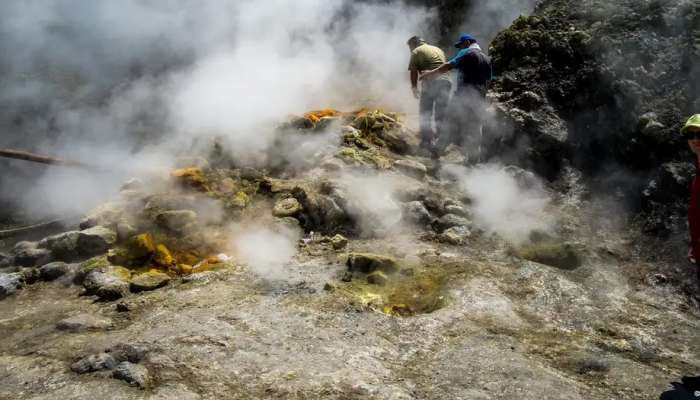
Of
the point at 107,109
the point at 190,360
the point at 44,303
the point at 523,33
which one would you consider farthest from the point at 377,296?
the point at 107,109

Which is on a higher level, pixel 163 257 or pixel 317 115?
pixel 317 115

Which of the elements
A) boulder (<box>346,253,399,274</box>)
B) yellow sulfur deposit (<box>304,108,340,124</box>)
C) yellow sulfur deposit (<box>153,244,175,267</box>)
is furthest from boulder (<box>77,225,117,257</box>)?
yellow sulfur deposit (<box>304,108,340,124</box>)

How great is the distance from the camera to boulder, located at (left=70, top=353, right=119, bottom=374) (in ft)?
9.15

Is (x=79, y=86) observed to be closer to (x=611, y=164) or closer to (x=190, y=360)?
(x=190, y=360)

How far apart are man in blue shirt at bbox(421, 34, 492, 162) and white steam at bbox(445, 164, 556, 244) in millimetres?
384

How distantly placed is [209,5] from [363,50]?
255 centimetres

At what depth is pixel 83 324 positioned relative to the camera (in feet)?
10.9

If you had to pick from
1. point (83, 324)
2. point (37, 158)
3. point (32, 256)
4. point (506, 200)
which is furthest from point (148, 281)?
point (506, 200)

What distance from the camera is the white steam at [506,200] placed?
183 inches

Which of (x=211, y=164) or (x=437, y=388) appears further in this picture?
(x=211, y=164)

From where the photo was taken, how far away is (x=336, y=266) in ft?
13.4

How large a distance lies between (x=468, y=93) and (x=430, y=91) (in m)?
0.39

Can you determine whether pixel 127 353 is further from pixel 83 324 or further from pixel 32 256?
pixel 32 256

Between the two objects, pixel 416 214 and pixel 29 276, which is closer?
pixel 29 276
